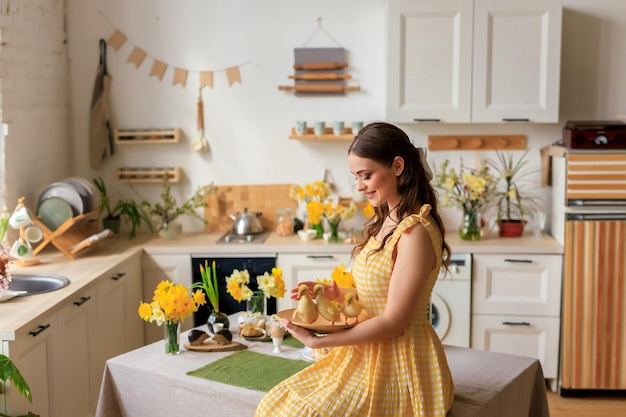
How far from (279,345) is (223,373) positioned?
0.32 metres

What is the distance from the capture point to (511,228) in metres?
5.07

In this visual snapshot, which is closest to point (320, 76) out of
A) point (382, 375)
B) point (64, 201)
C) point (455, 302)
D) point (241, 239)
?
point (241, 239)

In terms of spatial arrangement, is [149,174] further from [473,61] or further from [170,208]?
[473,61]

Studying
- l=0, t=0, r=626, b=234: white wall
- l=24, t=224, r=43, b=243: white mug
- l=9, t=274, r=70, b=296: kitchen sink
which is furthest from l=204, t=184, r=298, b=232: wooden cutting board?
l=9, t=274, r=70, b=296: kitchen sink

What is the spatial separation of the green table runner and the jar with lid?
2.04 m

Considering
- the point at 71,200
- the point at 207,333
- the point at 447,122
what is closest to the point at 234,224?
the point at 71,200

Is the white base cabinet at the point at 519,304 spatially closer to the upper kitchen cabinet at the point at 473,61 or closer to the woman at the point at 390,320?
the upper kitchen cabinet at the point at 473,61

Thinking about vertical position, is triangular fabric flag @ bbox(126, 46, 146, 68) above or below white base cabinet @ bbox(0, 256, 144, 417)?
above

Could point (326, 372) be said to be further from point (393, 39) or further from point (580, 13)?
point (580, 13)

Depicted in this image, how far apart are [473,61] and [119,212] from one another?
7.83 feet

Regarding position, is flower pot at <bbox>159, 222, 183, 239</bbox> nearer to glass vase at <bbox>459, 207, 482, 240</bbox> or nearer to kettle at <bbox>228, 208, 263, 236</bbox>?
kettle at <bbox>228, 208, 263, 236</bbox>

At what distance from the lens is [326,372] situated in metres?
2.63

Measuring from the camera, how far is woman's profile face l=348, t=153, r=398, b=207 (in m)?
2.50

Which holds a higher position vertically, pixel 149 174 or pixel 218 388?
pixel 149 174
